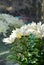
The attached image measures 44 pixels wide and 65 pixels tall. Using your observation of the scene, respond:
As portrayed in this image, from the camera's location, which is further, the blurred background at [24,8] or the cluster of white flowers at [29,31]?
the blurred background at [24,8]

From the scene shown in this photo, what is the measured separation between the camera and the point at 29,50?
4.35ft

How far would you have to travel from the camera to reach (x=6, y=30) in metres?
2.30

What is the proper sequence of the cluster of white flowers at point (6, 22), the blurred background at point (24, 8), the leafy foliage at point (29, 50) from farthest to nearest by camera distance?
1. the blurred background at point (24, 8)
2. the cluster of white flowers at point (6, 22)
3. the leafy foliage at point (29, 50)

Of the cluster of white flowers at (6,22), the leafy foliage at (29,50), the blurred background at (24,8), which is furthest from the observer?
the blurred background at (24,8)

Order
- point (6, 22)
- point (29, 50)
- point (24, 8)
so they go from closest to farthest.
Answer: point (29, 50)
point (6, 22)
point (24, 8)

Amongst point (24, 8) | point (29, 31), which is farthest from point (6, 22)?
point (29, 31)

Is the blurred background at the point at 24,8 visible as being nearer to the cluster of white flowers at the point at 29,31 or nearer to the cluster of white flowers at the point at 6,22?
the cluster of white flowers at the point at 6,22

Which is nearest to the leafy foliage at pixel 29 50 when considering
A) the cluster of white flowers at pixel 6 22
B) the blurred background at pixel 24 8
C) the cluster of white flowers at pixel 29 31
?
the cluster of white flowers at pixel 29 31

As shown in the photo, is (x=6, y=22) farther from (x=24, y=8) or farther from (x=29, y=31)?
(x=29, y=31)

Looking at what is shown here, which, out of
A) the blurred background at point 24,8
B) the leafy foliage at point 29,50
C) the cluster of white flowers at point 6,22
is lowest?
the leafy foliage at point 29,50

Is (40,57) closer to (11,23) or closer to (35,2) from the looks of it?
(11,23)

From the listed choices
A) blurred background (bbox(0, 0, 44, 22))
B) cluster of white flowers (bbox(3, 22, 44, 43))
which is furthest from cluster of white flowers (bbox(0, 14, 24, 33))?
cluster of white flowers (bbox(3, 22, 44, 43))

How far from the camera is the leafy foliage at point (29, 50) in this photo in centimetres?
132

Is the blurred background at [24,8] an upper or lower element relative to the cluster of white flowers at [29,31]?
upper
